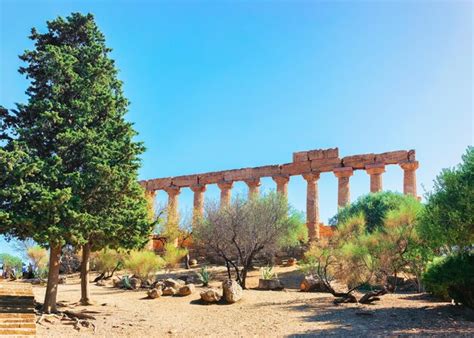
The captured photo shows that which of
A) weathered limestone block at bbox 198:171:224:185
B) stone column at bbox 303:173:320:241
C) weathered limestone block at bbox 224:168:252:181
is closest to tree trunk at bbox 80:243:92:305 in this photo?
stone column at bbox 303:173:320:241

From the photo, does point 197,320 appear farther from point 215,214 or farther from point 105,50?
point 215,214

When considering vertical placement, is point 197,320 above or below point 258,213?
below

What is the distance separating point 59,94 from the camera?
17406 millimetres

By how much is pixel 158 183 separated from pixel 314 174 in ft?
52.3

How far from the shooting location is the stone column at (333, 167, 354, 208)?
3772cm

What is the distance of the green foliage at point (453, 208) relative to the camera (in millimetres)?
13734

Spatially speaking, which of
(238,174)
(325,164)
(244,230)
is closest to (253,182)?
(238,174)

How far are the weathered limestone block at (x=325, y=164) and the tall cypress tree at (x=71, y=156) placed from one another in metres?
21.9

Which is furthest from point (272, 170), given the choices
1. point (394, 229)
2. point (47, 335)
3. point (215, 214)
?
point (47, 335)

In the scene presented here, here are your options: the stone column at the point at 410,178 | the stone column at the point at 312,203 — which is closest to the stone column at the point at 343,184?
the stone column at the point at 312,203

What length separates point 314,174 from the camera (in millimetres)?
38969

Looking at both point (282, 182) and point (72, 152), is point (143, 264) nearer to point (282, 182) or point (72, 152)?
point (72, 152)

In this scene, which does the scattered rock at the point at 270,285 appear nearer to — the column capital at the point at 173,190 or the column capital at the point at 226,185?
the column capital at the point at 226,185

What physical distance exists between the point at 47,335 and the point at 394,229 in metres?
14.4
